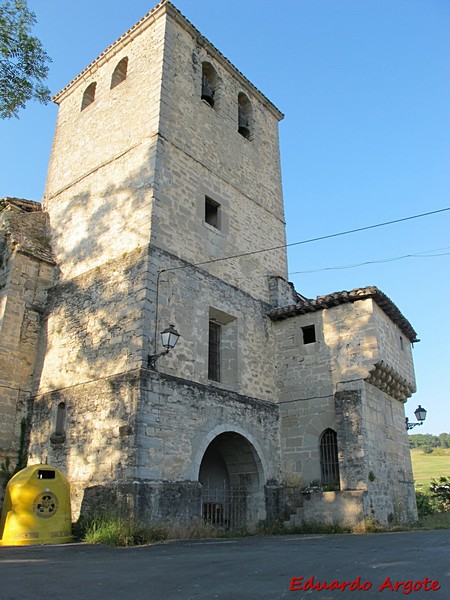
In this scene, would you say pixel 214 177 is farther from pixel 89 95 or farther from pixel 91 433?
pixel 91 433

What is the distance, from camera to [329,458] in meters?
12.2

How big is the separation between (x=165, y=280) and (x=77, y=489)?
4539 mm

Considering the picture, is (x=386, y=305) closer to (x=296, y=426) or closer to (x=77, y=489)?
(x=296, y=426)

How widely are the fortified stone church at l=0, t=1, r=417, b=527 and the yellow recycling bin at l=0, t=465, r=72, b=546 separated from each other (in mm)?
653

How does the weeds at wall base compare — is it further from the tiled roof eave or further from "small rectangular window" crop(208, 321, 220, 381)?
the tiled roof eave

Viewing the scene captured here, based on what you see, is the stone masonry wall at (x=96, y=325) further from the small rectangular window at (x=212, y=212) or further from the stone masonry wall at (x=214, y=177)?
the small rectangular window at (x=212, y=212)

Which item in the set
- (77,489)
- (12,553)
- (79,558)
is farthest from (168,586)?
(77,489)

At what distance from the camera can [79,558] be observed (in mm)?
6504

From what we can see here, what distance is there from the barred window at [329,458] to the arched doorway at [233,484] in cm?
152

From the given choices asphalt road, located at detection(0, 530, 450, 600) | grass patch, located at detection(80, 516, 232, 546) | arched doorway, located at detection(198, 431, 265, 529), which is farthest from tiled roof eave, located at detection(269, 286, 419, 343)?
asphalt road, located at detection(0, 530, 450, 600)

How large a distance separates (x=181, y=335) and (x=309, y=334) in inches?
172

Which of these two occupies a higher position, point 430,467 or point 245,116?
point 245,116

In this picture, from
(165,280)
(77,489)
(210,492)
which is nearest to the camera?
(77,489)

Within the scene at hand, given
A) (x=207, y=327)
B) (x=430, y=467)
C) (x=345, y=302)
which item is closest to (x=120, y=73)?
(x=207, y=327)
